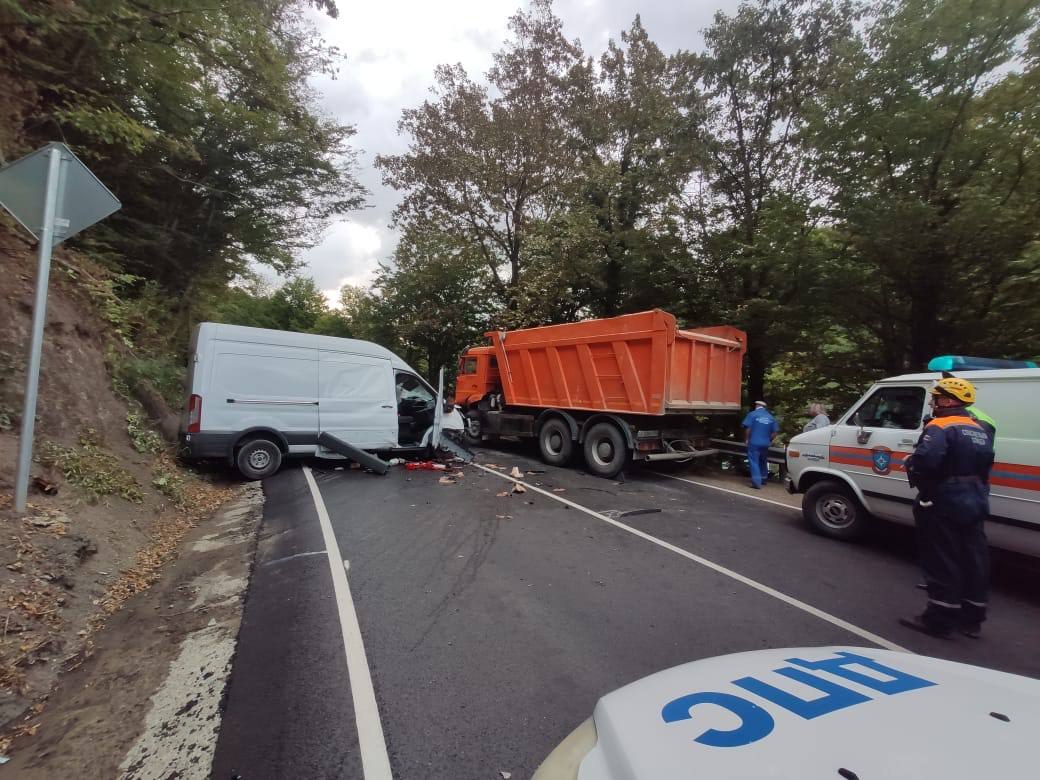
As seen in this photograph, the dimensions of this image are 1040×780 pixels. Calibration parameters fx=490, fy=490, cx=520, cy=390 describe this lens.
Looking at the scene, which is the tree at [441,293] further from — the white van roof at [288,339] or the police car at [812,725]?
the police car at [812,725]

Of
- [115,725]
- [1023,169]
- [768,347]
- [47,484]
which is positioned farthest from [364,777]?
[768,347]

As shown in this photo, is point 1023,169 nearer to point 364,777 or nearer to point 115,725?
point 364,777

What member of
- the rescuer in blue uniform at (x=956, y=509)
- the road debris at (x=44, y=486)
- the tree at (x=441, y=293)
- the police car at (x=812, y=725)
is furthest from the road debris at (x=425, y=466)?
the tree at (x=441, y=293)

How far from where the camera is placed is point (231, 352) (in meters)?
7.13

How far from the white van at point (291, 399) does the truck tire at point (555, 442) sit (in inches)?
87.5

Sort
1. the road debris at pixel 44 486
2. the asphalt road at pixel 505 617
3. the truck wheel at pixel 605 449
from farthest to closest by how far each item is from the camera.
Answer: the truck wheel at pixel 605 449, the road debris at pixel 44 486, the asphalt road at pixel 505 617

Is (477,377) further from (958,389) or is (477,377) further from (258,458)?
(958,389)

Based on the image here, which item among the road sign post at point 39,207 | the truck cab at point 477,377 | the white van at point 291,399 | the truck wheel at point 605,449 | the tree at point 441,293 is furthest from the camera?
the tree at point 441,293

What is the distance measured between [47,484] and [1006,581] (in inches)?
332

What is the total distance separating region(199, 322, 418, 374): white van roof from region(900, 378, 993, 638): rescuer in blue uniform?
751 cm

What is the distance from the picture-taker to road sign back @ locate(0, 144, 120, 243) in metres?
3.58

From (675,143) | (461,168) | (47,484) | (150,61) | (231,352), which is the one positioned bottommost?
(47,484)

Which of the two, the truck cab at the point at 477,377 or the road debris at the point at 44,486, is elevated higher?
the truck cab at the point at 477,377

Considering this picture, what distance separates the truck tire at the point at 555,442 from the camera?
9.63m
